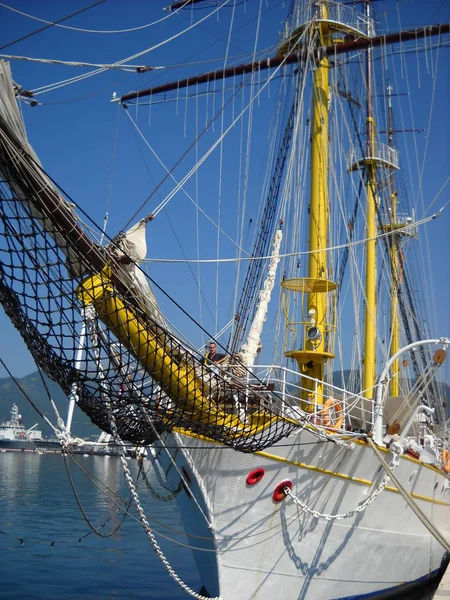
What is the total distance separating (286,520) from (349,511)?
4.52ft

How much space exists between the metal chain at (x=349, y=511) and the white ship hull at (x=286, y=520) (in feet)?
0.60

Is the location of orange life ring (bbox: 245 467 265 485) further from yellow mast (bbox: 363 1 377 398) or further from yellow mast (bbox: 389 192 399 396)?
yellow mast (bbox: 389 192 399 396)

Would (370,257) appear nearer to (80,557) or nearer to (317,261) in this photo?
(317,261)

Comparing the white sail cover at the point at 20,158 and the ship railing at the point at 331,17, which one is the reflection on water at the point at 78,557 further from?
the ship railing at the point at 331,17

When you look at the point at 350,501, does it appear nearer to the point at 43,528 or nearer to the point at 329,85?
the point at 329,85

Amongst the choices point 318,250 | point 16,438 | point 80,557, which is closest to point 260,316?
point 318,250

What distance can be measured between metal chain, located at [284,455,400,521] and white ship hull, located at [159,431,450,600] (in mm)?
183

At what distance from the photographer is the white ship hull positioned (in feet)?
40.8

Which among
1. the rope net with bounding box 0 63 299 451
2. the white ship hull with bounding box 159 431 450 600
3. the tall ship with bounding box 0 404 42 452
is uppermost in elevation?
the rope net with bounding box 0 63 299 451

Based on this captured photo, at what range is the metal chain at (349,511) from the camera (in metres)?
12.5

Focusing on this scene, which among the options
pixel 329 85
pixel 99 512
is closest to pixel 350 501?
pixel 329 85

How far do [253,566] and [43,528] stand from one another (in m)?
16.9

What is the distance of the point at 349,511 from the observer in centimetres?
1356

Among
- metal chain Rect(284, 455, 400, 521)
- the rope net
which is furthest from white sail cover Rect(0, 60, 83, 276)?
metal chain Rect(284, 455, 400, 521)
